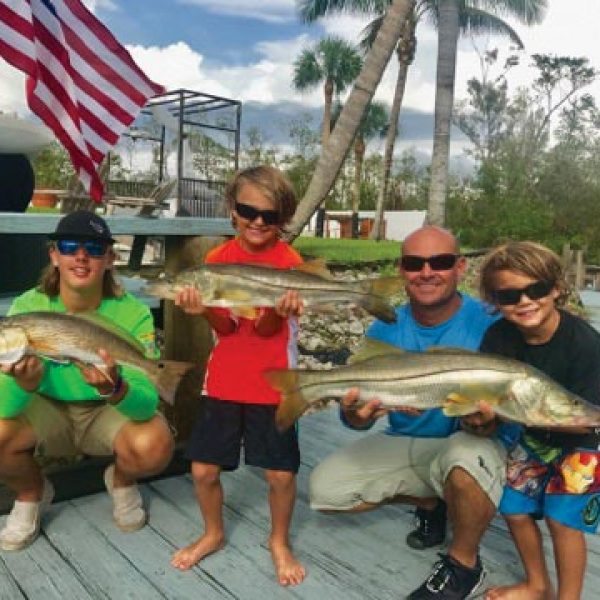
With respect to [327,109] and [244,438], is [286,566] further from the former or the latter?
[327,109]

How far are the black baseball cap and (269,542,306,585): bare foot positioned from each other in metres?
1.52

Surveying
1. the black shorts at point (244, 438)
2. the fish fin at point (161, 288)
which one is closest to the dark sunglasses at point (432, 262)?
the black shorts at point (244, 438)

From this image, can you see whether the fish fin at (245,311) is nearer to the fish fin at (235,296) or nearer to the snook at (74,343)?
the fish fin at (235,296)

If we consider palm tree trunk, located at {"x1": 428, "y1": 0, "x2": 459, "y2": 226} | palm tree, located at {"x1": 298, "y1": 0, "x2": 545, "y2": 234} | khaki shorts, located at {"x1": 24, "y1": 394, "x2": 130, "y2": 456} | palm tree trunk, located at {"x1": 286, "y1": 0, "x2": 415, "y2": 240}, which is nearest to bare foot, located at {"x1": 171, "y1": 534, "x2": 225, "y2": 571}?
khaki shorts, located at {"x1": 24, "y1": 394, "x2": 130, "y2": 456}

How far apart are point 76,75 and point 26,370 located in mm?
2472

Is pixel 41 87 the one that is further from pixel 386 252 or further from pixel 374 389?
pixel 386 252

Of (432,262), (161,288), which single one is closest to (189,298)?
(161,288)

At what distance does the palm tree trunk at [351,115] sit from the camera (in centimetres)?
949

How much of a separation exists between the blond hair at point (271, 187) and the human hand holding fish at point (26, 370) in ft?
3.48

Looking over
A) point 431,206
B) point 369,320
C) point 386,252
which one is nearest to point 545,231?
point 386,252

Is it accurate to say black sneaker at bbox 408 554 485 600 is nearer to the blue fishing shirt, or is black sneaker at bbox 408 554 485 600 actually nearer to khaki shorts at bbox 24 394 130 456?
the blue fishing shirt

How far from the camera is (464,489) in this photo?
259 cm

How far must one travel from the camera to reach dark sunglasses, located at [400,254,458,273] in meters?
2.88

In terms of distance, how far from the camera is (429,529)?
10.1 ft
